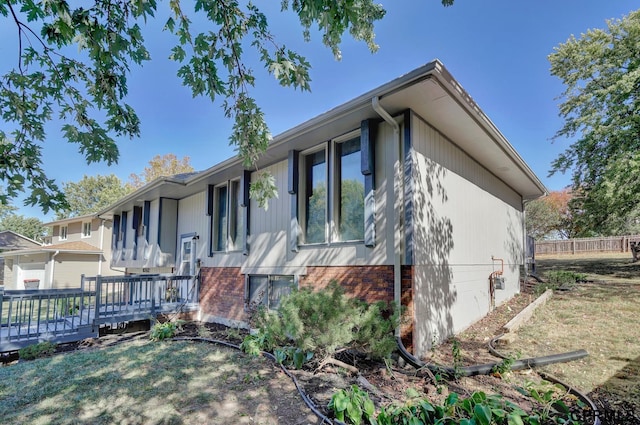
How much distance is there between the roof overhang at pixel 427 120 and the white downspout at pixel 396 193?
13 centimetres

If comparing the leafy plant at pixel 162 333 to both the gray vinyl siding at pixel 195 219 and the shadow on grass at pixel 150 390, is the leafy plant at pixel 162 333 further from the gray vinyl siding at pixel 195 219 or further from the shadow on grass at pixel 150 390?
the gray vinyl siding at pixel 195 219

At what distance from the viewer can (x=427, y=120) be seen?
5902 mm

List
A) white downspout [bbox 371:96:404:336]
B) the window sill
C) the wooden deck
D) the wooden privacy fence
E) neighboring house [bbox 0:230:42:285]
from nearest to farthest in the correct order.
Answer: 1. white downspout [bbox 371:96:404:336]
2. the window sill
3. the wooden deck
4. the wooden privacy fence
5. neighboring house [bbox 0:230:42:285]

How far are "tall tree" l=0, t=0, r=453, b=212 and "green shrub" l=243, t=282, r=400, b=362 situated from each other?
1.81m

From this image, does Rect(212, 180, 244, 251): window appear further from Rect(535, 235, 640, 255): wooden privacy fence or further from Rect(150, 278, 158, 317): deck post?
Rect(535, 235, 640, 255): wooden privacy fence

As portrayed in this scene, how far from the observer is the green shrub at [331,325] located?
4523 mm

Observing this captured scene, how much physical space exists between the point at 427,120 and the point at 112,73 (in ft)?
15.4

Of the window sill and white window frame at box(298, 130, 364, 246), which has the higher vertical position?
white window frame at box(298, 130, 364, 246)

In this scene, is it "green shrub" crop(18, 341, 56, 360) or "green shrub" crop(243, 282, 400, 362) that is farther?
"green shrub" crop(18, 341, 56, 360)

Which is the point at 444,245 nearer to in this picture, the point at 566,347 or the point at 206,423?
the point at 566,347

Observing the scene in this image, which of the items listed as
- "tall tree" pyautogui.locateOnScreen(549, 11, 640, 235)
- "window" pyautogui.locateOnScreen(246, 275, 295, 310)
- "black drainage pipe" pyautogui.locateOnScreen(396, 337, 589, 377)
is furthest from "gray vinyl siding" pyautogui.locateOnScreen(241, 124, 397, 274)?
"tall tree" pyautogui.locateOnScreen(549, 11, 640, 235)

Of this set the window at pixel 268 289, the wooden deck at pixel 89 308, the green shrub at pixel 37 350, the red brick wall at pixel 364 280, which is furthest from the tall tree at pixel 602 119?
the green shrub at pixel 37 350

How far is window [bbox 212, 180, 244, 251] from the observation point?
358 inches

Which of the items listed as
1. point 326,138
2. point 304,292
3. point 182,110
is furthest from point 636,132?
point 182,110
